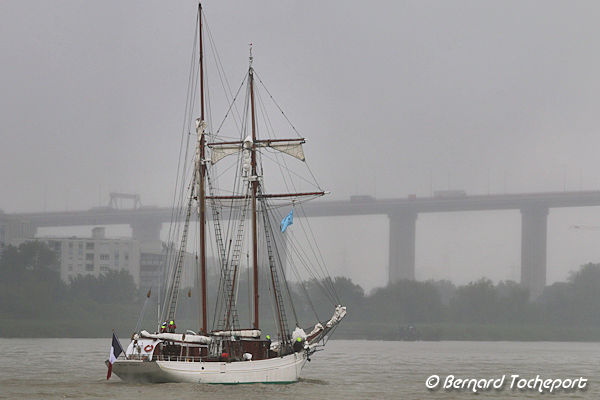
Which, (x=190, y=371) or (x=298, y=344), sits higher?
(x=298, y=344)

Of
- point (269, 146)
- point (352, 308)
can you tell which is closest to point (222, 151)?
point (269, 146)

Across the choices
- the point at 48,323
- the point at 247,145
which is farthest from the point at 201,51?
the point at 48,323

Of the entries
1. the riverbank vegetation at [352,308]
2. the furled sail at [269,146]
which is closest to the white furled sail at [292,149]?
the furled sail at [269,146]

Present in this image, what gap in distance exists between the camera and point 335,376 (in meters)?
69.6

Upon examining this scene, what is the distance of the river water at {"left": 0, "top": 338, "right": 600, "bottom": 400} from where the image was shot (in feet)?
178

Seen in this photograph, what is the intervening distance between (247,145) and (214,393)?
722 inches

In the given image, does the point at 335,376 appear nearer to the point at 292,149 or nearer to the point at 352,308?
the point at 292,149

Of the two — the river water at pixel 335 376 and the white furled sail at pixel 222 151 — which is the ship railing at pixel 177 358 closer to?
the river water at pixel 335 376

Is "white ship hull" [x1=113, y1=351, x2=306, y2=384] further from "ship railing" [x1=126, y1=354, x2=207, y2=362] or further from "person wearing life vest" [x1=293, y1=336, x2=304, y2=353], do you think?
"person wearing life vest" [x1=293, y1=336, x2=304, y2=353]

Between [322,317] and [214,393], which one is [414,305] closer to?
[322,317]

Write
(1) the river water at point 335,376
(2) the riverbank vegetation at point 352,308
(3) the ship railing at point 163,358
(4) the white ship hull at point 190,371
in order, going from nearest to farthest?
1. (1) the river water at point 335,376
2. (4) the white ship hull at point 190,371
3. (3) the ship railing at point 163,358
4. (2) the riverbank vegetation at point 352,308

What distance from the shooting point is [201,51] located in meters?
65.9

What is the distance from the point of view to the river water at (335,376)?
178ft

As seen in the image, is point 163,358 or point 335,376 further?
point 335,376
